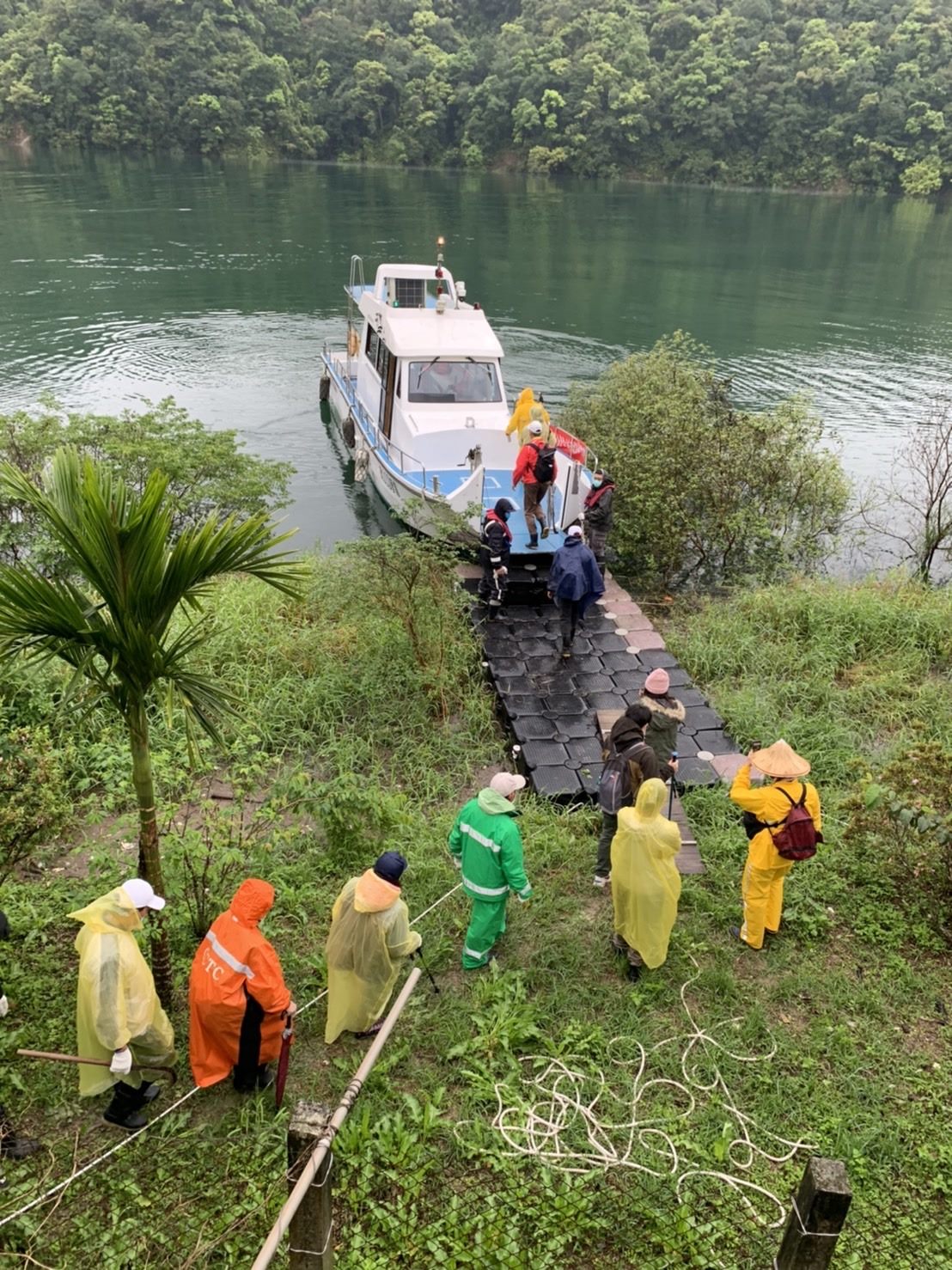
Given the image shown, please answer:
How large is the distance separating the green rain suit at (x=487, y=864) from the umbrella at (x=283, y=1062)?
1.14m

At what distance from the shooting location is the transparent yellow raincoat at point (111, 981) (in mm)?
3650

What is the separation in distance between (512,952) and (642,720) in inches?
59.9

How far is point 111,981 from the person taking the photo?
3.66 m

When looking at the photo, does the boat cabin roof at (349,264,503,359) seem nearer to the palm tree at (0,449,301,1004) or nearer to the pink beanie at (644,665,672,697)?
the pink beanie at (644,665,672,697)

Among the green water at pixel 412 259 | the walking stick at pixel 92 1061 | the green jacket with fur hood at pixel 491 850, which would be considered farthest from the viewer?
the green water at pixel 412 259

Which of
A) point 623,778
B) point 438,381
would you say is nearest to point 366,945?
point 623,778

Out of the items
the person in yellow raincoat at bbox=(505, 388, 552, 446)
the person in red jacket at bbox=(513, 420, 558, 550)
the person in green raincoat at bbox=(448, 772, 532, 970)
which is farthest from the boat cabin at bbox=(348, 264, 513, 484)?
the person in green raincoat at bbox=(448, 772, 532, 970)

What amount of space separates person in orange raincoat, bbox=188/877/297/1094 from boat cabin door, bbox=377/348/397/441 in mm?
9255

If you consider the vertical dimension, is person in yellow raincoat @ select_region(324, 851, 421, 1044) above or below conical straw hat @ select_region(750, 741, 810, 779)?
below

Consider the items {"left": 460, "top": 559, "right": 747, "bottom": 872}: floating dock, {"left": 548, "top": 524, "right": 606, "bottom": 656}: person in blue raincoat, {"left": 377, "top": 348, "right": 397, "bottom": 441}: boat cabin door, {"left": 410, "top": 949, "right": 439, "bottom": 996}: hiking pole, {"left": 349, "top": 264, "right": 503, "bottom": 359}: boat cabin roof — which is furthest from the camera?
{"left": 377, "top": 348, "right": 397, "bottom": 441}: boat cabin door

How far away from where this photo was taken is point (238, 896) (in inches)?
147

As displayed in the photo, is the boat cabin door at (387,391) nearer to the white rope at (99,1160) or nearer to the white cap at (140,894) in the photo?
the white rope at (99,1160)

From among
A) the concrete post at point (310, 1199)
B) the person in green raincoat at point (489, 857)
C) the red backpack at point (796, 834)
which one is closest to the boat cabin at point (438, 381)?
the person in green raincoat at point (489, 857)

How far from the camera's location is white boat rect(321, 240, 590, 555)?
9742 mm
